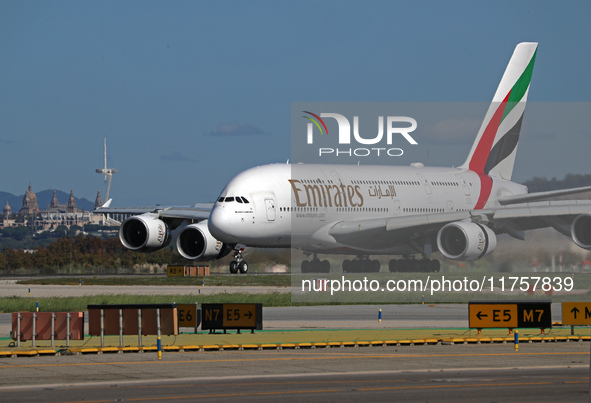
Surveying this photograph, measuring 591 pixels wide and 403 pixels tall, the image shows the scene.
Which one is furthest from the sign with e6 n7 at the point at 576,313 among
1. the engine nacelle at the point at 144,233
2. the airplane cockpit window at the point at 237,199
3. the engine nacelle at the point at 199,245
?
the engine nacelle at the point at 144,233

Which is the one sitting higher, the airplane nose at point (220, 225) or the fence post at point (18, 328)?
the airplane nose at point (220, 225)

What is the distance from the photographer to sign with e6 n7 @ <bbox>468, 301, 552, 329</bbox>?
2738cm

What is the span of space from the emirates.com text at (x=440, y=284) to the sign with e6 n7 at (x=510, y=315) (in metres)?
18.5

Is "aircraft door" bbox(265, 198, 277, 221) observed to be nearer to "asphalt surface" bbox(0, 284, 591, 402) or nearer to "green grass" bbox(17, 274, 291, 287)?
"green grass" bbox(17, 274, 291, 287)

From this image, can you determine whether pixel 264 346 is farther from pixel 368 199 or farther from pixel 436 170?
pixel 436 170

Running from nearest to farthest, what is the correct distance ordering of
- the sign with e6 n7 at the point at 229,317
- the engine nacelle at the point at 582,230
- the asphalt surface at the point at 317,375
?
the asphalt surface at the point at 317,375
the sign with e6 n7 at the point at 229,317
the engine nacelle at the point at 582,230

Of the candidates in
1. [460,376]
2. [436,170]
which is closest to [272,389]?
[460,376]

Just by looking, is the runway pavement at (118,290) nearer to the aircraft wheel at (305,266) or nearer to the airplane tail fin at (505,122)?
the aircraft wheel at (305,266)

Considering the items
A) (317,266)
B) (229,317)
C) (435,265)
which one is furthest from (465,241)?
(229,317)

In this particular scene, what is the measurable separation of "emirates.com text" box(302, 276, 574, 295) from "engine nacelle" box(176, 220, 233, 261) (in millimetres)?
9718

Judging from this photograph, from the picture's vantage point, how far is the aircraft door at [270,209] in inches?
1941

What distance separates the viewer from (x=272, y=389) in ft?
57.5

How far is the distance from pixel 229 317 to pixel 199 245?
31.0m

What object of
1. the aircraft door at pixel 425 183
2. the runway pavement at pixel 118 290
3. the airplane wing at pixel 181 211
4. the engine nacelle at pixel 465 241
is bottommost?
the runway pavement at pixel 118 290
